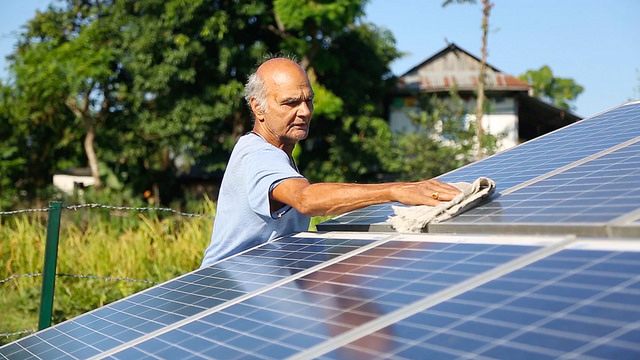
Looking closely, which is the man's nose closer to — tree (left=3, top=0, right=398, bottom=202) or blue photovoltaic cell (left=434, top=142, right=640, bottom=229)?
blue photovoltaic cell (left=434, top=142, right=640, bottom=229)

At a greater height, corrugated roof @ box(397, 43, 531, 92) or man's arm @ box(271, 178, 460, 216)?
corrugated roof @ box(397, 43, 531, 92)

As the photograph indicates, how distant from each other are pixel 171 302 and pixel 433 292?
103 centimetres

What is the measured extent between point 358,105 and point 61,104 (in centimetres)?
1044

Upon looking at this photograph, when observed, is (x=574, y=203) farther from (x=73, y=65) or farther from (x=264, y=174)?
(x=73, y=65)

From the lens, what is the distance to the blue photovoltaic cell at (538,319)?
120 centimetres

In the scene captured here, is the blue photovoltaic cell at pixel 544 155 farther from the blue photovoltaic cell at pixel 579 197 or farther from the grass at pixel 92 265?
the grass at pixel 92 265

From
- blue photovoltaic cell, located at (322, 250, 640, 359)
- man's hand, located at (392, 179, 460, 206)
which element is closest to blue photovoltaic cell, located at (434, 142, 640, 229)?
man's hand, located at (392, 179, 460, 206)

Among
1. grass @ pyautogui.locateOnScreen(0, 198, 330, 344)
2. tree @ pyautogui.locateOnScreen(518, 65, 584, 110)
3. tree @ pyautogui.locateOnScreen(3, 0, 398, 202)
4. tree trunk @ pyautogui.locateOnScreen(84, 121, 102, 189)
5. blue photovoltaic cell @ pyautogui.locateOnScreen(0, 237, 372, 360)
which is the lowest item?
grass @ pyautogui.locateOnScreen(0, 198, 330, 344)

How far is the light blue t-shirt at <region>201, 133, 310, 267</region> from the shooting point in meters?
2.81

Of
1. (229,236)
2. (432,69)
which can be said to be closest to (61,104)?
(432,69)

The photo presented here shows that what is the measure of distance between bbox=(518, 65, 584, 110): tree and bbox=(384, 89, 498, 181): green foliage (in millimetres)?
56336

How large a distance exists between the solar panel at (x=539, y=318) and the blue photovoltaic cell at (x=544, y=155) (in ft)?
3.25

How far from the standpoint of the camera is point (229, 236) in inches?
120

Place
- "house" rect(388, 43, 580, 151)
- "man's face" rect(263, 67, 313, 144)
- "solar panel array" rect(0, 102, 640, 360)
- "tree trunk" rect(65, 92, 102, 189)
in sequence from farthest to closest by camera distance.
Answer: "house" rect(388, 43, 580, 151)
"tree trunk" rect(65, 92, 102, 189)
"man's face" rect(263, 67, 313, 144)
"solar panel array" rect(0, 102, 640, 360)
